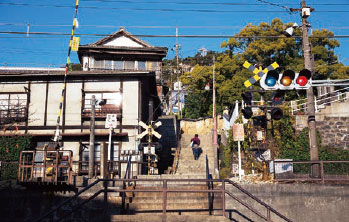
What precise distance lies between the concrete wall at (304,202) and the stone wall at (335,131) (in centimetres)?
843

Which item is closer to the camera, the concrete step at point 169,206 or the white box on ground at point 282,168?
the concrete step at point 169,206

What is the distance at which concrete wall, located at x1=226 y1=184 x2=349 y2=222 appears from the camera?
1238 centimetres

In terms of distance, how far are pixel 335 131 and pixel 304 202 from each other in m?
9.58

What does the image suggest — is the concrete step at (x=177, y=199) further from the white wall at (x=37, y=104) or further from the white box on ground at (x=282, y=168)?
the white wall at (x=37, y=104)

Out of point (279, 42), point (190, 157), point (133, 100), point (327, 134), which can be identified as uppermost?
point (279, 42)

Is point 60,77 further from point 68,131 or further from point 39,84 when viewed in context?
point 68,131

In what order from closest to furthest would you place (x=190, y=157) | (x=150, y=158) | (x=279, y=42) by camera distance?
(x=150, y=158)
(x=190, y=157)
(x=279, y=42)

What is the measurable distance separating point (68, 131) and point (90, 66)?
11090 millimetres

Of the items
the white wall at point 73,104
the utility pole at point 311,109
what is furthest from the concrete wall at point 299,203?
the white wall at point 73,104

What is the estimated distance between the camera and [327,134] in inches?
810

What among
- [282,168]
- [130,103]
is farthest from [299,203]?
[130,103]

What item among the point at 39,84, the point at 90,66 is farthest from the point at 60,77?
the point at 90,66

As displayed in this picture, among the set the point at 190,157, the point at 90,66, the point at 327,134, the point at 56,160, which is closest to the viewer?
the point at 56,160

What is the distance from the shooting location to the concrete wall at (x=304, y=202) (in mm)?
12375
